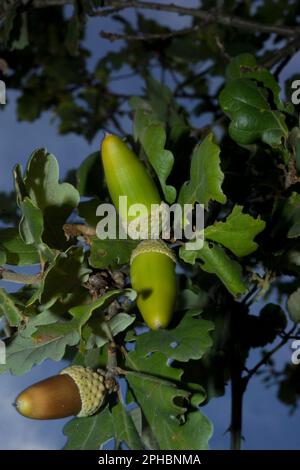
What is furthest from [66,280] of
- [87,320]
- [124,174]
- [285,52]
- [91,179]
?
[285,52]

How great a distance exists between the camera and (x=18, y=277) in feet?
3.00

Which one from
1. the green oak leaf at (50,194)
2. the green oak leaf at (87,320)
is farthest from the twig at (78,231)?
the green oak leaf at (87,320)

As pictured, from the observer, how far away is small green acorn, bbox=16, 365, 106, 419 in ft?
2.80

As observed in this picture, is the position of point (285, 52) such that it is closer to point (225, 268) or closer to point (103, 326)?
point (225, 268)

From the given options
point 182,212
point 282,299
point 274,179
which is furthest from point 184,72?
point 182,212

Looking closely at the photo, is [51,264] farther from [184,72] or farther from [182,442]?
[184,72]

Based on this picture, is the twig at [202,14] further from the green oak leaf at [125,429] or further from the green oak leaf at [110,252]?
the green oak leaf at [125,429]

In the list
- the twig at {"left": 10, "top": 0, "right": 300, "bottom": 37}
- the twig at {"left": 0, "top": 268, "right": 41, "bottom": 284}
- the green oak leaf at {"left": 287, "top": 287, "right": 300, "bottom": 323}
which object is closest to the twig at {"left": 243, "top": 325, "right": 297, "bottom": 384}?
the green oak leaf at {"left": 287, "top": 287, "right": 300, "bottom": 323}

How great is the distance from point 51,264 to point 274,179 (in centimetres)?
51

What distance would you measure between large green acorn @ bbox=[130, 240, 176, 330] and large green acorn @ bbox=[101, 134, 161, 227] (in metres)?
0.06

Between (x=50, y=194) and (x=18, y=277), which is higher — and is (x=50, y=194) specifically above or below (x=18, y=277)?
above

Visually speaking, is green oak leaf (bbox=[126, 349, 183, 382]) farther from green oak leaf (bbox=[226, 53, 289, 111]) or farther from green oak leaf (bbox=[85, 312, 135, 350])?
green oak leaf (bbox=[226, 53, 289, 111])

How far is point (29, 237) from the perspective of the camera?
0.89 meters

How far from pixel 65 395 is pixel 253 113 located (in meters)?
0.56
